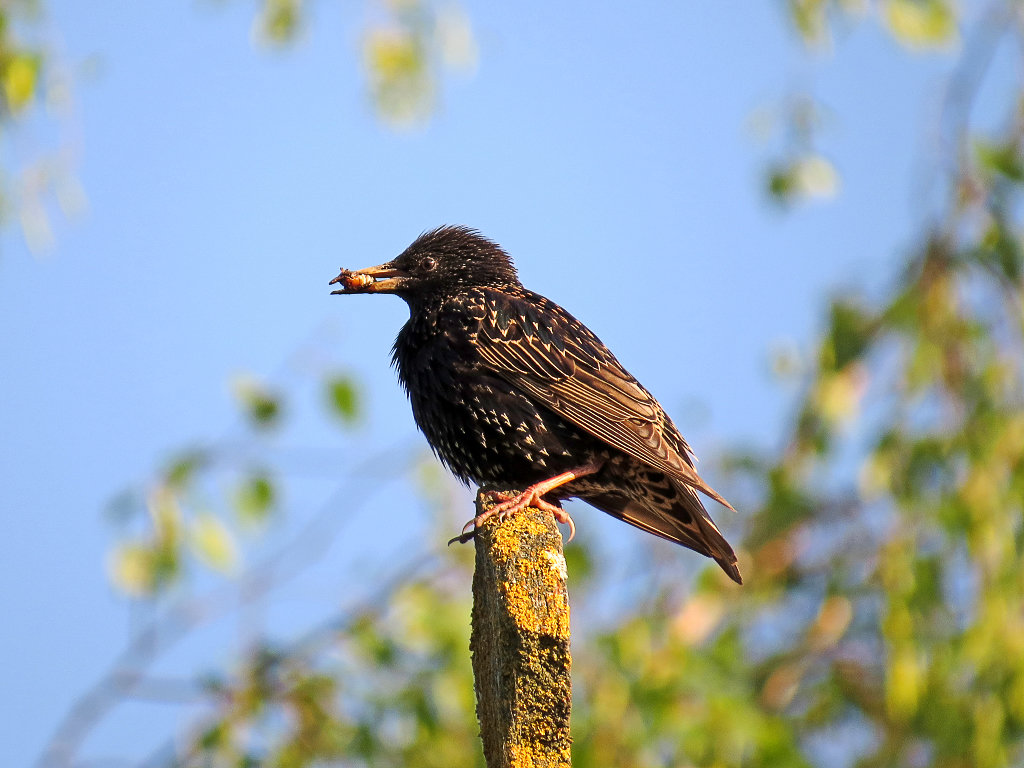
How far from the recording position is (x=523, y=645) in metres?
2.88

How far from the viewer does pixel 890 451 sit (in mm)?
5883

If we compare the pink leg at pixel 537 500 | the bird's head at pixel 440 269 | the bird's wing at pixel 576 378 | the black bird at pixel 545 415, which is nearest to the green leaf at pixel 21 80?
the bird's head at pixel 440 269

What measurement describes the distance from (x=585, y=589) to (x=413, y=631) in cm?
133

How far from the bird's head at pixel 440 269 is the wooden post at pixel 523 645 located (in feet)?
8.37

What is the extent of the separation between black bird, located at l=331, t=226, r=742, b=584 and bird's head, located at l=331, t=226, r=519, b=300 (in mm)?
254

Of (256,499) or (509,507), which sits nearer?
(509,507)

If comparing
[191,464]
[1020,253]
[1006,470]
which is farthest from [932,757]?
[191,464]

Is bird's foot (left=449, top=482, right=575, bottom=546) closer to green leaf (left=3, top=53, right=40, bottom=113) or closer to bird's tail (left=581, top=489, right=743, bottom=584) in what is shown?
bird's tail (left=581, top=489, right=743, bottom=584)

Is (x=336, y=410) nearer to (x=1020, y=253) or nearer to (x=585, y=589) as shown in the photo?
(x=585, y=589)

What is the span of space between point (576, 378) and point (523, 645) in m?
2.32

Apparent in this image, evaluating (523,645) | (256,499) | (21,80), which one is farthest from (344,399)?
(523,645)

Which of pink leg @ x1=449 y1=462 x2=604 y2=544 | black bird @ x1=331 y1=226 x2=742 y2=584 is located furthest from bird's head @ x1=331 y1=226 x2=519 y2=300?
pink leg @ x1=449 y1=462 x2=604 y2=544

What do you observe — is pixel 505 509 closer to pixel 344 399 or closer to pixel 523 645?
pixel 523 645

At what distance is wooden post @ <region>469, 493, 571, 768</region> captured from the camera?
111 inches
